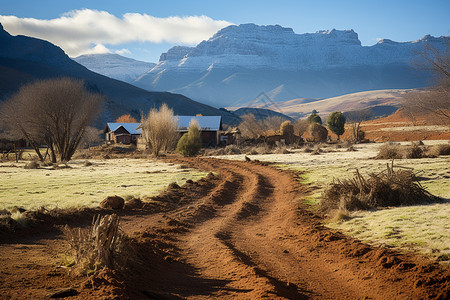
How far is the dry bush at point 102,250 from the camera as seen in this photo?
19.3 feet

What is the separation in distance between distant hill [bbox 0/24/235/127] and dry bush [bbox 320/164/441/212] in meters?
101

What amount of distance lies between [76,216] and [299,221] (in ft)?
23.2

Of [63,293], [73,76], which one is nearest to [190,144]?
[63,293]

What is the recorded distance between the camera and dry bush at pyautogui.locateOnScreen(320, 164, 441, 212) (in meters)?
10.9

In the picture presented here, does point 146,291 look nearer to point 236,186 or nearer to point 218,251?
point 218,251

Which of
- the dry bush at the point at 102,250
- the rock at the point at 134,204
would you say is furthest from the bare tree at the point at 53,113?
the dry bush at the point at 102,250

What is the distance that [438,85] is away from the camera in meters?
23.5

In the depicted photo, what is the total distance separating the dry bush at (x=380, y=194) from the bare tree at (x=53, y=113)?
35451 mm

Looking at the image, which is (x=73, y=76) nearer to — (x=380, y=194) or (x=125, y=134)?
(x=125, y=134)

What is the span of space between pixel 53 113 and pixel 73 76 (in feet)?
427

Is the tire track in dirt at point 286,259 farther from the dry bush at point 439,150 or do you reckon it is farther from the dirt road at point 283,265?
the dry bush at point 439,150

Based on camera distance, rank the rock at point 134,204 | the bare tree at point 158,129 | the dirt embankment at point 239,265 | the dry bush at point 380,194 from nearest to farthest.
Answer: the dirt embankment at point 239,265
the dry bush at point 380,194
the rock at point 134,204
the bare tree at point 158,129

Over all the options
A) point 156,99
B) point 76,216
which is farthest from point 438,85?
point 156,99

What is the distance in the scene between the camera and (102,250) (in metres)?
5.89
